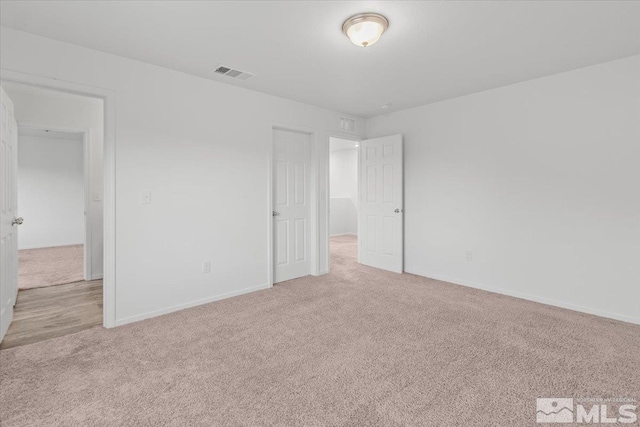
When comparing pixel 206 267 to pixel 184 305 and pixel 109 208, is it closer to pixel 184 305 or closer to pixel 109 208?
pixel 184 305

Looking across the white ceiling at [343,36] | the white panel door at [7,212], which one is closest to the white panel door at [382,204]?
the white ceiling at [343,36]

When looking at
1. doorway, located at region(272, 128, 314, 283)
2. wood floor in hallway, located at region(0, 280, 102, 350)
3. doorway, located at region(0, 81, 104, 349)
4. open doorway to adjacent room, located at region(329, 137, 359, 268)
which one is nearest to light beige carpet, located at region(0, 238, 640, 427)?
wood floor in hallway, located at region(0, 280, 102, 350)

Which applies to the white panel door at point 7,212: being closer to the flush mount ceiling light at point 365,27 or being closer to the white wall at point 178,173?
the white wall at point 178,173

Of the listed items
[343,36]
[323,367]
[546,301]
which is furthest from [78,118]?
[546,301]

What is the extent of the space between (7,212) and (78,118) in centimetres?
217

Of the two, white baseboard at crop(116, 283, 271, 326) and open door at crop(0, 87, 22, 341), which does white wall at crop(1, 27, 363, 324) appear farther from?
open door at crop(0, 87, 22, 341)

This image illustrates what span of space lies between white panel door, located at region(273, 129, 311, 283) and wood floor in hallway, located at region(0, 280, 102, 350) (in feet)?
6.70

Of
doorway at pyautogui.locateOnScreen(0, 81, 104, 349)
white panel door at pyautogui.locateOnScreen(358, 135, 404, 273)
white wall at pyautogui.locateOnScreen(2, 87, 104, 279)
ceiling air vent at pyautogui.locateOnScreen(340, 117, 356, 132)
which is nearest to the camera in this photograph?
doorway at pyautogui.locateOnScreen(0, 81, 104, 349)

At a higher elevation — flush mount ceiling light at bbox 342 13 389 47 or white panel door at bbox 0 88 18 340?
flush mount ceiling light at bbox 342 13 389 47

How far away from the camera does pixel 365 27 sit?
2230mm

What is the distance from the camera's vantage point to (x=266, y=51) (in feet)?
9.00

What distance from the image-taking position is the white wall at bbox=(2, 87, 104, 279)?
4004 mm

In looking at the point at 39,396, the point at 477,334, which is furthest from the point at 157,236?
the point at 477,334

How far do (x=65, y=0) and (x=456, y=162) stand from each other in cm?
408
